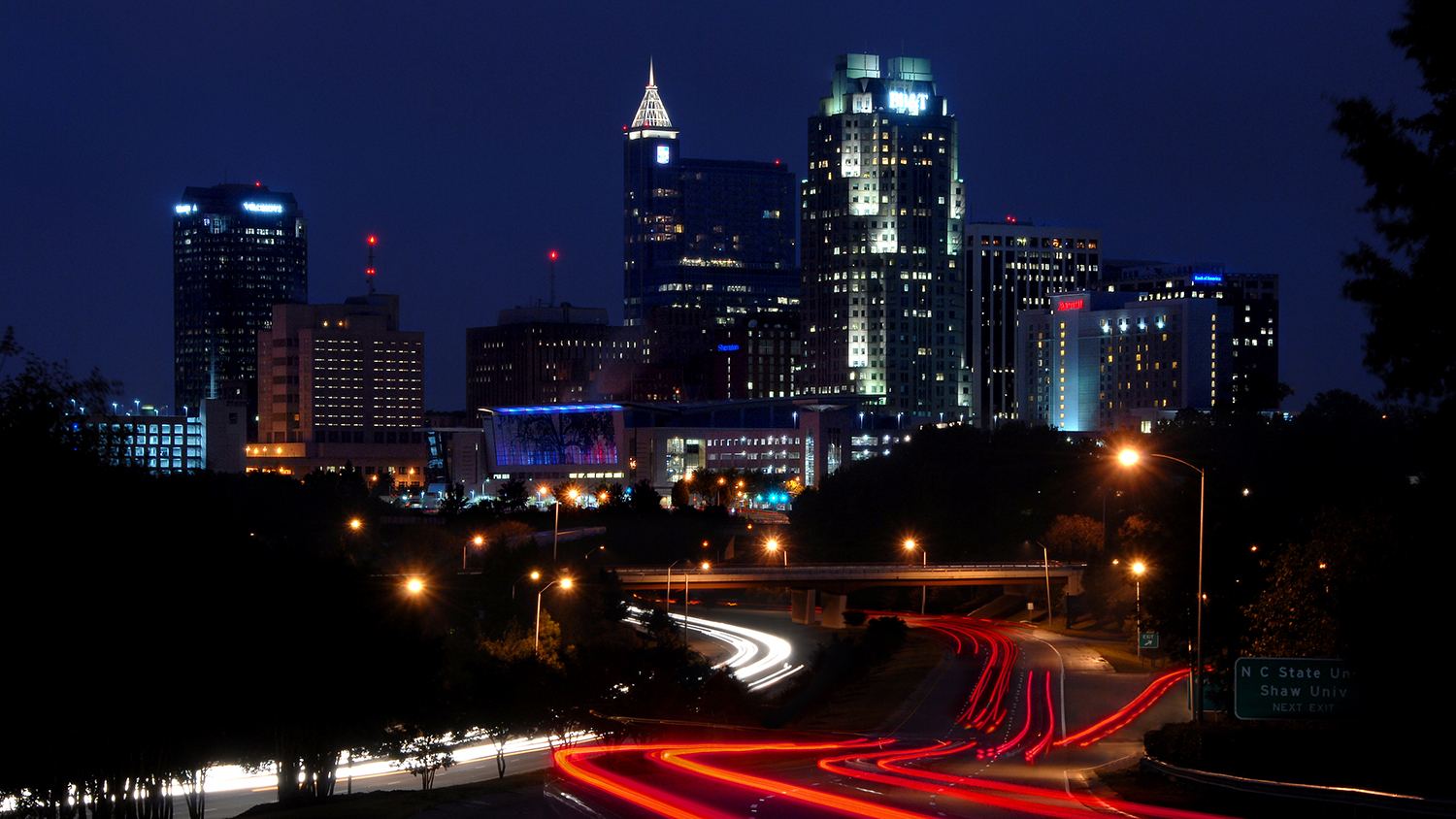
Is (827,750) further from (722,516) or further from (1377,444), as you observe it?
(722,516)

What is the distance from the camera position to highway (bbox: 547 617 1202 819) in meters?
31.6

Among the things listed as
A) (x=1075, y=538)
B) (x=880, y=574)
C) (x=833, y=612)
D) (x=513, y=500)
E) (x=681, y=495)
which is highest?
(x=513, y=500)

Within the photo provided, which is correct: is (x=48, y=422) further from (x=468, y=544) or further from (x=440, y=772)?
(x=468, y=544)

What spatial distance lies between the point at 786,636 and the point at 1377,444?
50.6m

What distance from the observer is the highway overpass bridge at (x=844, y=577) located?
107 m

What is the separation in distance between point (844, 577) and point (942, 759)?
65.0m

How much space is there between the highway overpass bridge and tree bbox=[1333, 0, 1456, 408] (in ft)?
255

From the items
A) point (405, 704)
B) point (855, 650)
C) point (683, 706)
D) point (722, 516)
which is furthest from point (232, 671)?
point (722, 516)

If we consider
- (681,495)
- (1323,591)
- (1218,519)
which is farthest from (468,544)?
(1323,591)

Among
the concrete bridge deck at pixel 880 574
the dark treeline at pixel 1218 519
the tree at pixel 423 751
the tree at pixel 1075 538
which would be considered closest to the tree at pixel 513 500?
the dark treeline at pixel 1218 519

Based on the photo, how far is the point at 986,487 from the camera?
5768 inches

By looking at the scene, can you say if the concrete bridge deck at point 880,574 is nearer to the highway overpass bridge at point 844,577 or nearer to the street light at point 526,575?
the highway overpass bridge at point 844,577

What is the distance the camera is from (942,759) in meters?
46.4

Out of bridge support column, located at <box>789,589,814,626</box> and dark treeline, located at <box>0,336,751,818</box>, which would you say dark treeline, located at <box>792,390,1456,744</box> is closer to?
bridge support column, located at <box>789,589,814,626</box>
